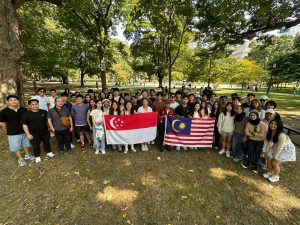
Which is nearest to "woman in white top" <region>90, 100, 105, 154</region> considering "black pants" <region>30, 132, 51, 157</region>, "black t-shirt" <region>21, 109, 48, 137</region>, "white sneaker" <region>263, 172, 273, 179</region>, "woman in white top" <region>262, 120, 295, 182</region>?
"black t-shirt" <region>21, 109, 48, 137</region>

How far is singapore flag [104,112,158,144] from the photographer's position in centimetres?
565

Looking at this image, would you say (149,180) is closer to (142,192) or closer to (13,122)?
(142,192)

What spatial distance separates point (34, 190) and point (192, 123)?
16.6 feet

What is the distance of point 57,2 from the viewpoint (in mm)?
9641

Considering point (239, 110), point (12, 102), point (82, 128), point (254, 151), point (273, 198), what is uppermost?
point (12, 102)

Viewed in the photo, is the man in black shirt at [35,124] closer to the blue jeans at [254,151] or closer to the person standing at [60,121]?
the person standing at [60,121]

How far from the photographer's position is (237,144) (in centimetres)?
538

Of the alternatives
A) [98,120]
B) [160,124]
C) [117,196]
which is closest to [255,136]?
[160,124]

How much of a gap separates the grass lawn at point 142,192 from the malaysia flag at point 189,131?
68cm

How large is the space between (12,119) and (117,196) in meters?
3.66

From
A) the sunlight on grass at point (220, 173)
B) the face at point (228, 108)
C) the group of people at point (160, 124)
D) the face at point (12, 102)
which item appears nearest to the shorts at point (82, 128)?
the group of people at point (160, 124)

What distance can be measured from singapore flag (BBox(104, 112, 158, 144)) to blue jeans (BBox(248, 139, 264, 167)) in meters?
3.14

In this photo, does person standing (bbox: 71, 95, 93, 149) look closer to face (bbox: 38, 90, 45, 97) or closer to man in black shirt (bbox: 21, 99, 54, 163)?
man in black shirt (bbox: 21, 99, 54, 163)

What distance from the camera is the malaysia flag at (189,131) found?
19.3 ft
